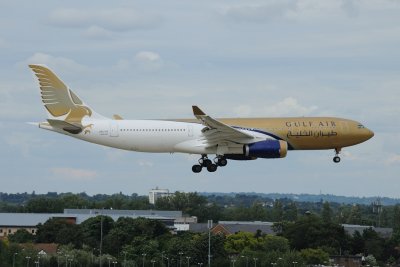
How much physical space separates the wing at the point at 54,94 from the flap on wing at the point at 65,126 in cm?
329

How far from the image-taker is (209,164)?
121m

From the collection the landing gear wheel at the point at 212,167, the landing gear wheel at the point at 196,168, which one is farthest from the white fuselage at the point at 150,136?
the landing gear wheel at the point at 196,168

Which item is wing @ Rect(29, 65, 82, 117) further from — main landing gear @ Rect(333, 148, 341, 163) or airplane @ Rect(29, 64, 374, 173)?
main landing gear @ Rect(333, 148, 341, 163)

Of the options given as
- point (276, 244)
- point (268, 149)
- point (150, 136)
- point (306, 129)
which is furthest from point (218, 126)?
point (276, 244)

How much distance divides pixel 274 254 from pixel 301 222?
40.9 meters

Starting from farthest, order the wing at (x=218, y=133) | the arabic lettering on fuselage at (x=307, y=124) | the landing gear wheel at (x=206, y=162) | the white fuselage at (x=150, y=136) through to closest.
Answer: the landing gear wheel at (x=206, y=162) → the white fuselage at (x=150, y=136) → the arabic lettering on fuselage at (x=307, y=124) → the wing at (x=218, y=133)

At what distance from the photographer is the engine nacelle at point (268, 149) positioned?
382 ft

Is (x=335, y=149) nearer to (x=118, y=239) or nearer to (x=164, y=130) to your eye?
Result: (x=164, y=130)

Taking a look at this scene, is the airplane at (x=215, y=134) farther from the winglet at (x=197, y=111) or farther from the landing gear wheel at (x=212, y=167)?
the winglet at (x=197, y=111)

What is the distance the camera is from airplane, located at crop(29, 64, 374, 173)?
385 ft

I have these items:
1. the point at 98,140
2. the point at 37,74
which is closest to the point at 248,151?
the point at 98,140

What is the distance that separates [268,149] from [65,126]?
21058 millimetres

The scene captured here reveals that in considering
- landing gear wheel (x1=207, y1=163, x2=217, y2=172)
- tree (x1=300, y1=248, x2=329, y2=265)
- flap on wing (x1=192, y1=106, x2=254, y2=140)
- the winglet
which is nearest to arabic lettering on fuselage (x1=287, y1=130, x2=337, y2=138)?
flap on wing (x1=192, y1=106, x2=254, y2=140)

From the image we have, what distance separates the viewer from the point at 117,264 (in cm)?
15700
